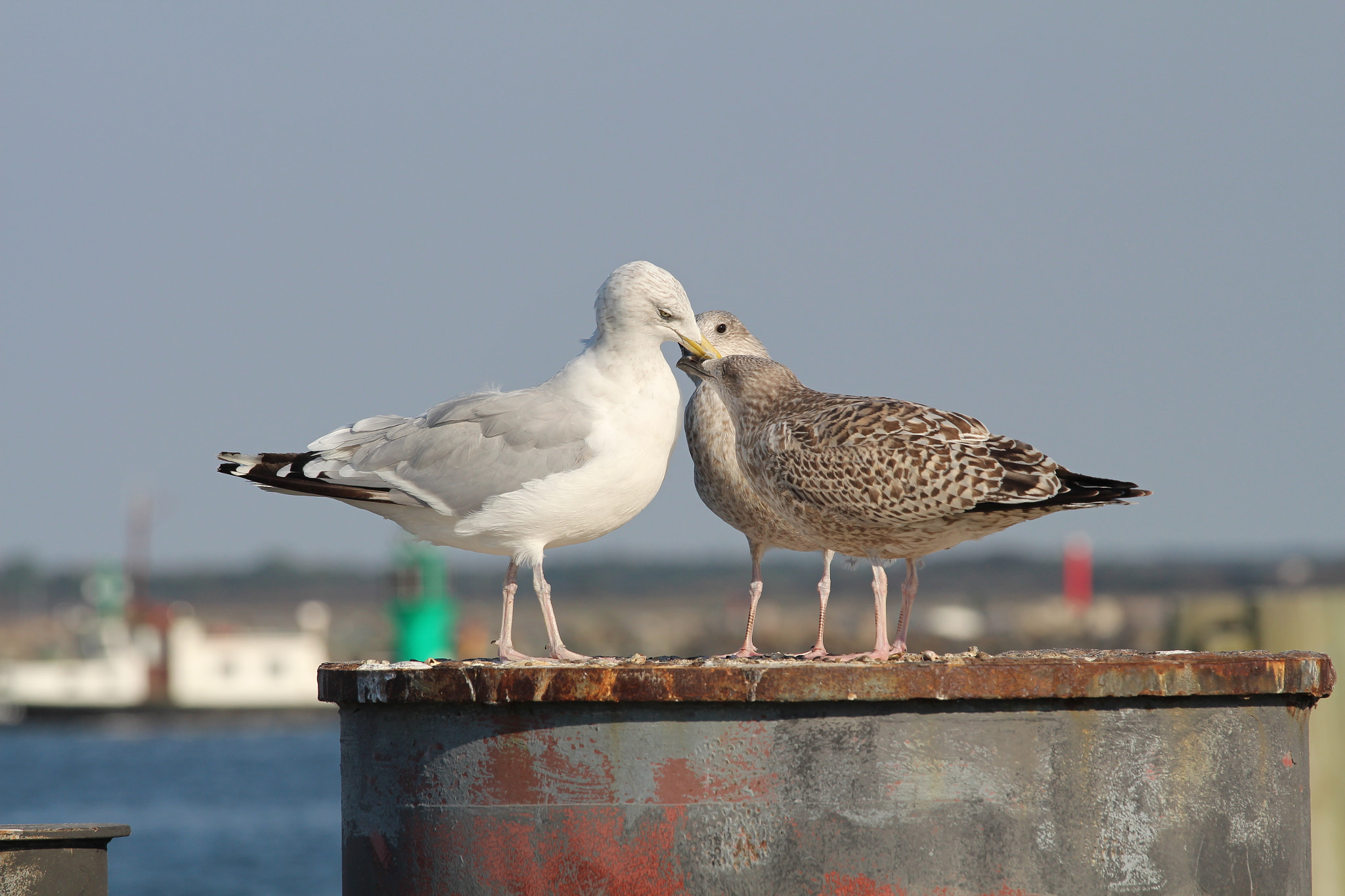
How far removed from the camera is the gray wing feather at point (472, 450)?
6820 mm

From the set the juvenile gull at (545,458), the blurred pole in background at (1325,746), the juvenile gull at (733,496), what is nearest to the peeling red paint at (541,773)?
the juvenile gull at (545,458)

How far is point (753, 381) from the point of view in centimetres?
709

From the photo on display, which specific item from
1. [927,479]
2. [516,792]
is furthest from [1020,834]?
[927,479]

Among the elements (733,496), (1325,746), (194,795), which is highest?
(733,496)

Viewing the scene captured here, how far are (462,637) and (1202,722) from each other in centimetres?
7328

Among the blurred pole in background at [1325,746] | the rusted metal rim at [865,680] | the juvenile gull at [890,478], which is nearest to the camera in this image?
the rusted metal rim at [865,680]

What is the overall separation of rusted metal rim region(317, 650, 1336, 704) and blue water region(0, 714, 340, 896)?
28.6 m

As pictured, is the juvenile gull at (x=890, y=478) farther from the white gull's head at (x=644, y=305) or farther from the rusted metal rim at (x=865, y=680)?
the rusted metal rim at (x=865, y=680)

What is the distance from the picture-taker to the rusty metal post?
179 inches

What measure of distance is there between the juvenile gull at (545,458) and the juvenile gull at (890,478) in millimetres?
481

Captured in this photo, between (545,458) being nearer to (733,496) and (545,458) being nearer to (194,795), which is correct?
(733,496)

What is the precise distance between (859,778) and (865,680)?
→ 275 mm

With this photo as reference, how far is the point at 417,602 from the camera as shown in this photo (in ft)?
165

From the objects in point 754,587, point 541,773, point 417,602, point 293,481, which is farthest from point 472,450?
point 417,602
